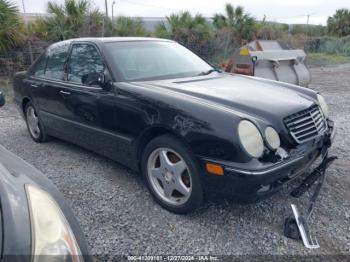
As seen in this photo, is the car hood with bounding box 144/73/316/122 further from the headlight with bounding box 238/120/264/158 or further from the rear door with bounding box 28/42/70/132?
the rear door with bounding box 28/42/70/132

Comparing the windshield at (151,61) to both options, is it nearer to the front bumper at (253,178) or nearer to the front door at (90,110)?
the front door at (90,110)

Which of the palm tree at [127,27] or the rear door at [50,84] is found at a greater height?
the palm tree at [127,27]

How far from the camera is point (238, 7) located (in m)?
16.8

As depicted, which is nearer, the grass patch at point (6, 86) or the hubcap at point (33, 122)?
the hubcap at point (33, 122)

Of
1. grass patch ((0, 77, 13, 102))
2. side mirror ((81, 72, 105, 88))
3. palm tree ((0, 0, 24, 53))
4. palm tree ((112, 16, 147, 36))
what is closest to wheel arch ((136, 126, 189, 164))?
side mirror ((81, 72, 105, 88))

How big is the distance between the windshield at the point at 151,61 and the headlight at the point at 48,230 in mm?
1954

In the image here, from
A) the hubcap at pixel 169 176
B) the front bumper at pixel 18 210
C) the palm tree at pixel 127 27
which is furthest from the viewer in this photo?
the palm tree at pixel 127 27

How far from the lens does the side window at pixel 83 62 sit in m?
3.52

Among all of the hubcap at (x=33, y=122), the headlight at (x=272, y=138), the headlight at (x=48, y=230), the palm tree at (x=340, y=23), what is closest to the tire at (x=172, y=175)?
the headlight at (x=272, y=138)

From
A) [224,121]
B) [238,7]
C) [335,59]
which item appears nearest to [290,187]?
[224,121]

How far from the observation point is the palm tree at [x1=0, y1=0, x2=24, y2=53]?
908cm

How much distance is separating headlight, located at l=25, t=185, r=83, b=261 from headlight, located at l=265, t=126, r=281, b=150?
1.56 meters

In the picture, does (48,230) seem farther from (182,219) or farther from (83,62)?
(83,62)

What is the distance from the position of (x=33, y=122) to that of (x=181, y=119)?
3.16 meters
